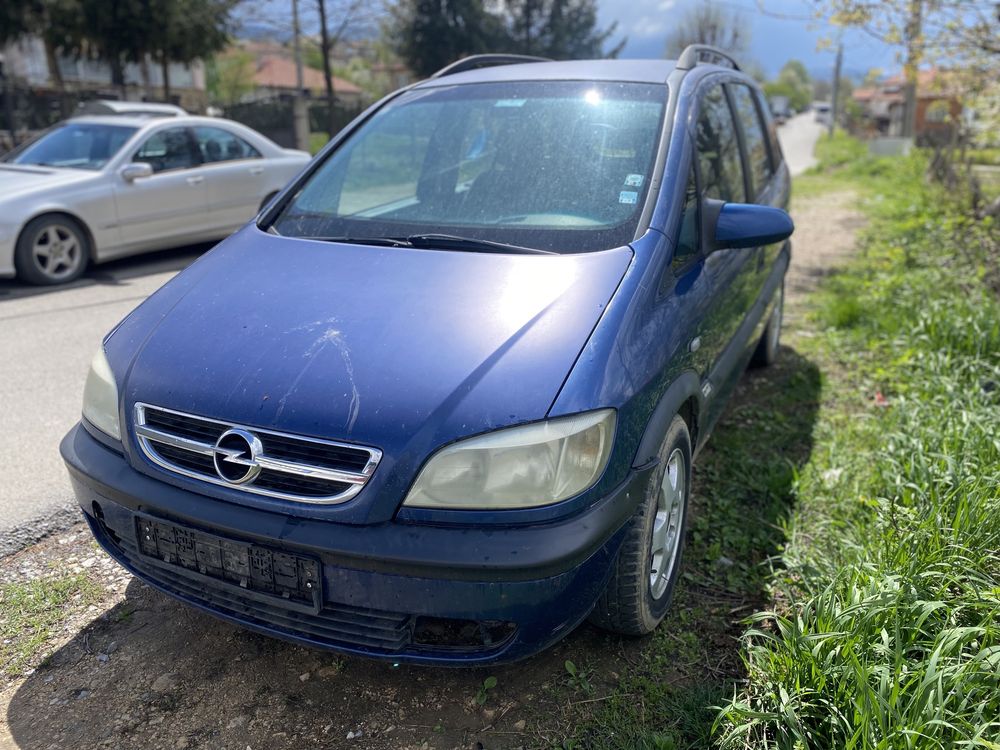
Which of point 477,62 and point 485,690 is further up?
point 477,62

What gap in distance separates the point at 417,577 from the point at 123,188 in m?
6.58

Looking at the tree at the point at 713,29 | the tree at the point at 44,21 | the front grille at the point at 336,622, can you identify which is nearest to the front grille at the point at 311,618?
the front grille at the point at 336,622

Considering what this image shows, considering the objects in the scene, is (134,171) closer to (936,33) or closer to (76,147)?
(76,147)

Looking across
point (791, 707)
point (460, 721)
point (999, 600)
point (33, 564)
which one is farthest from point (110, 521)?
point (999, 600)

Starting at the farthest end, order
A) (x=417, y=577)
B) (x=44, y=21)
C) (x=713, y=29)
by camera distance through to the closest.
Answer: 1. (x=713, y=29)
2. (x=44, y=21)
3. (x=417, y=577)

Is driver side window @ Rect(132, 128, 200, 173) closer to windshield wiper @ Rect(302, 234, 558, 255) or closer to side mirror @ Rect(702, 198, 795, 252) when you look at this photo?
windshield wiper @ Rect(302, 234, 558, 255)

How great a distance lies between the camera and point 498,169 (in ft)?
10.00

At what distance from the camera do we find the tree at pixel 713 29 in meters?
45.4

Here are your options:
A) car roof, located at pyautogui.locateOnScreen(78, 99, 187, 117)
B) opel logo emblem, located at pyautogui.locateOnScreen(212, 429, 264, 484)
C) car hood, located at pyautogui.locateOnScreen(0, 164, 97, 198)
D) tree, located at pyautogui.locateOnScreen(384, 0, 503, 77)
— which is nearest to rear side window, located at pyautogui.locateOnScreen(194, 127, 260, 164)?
car roof, located at pyautogui.locateOnScreen(78, 99, 187, 117)

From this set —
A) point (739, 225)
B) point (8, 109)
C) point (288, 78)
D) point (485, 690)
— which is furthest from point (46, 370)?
point (288, 78)

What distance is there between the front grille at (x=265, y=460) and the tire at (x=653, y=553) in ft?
2.60

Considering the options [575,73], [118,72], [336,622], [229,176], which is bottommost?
[336,622]

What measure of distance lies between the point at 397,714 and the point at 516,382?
1.02m

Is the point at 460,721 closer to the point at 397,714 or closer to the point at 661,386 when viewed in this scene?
the point at 397,714
